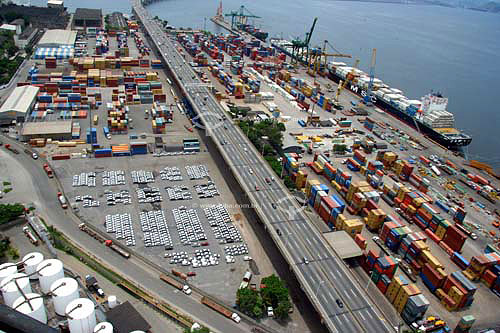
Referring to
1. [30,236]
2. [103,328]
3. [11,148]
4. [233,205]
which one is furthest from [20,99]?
[103,328]

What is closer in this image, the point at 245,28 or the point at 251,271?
the point at 251,271

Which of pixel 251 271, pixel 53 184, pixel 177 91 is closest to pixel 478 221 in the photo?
pixel 251 271

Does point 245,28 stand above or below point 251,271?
above

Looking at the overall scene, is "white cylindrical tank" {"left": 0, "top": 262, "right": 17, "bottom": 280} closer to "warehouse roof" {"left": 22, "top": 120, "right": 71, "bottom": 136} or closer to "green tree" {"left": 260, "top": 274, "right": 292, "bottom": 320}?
"green tree" {"left": 260, "top": 274, "right": 292, "bottom": 320}

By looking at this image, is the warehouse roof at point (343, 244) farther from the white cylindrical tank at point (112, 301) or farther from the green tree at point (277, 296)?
the white cylindrical tank at point (112, 301)

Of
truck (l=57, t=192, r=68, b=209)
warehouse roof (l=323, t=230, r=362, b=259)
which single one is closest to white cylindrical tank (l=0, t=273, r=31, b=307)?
truck (l=57, t=192, r=68, b=209)

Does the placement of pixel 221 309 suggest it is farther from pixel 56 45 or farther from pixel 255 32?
pixel 255 32

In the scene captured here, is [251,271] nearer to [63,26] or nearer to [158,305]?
[158,305]
